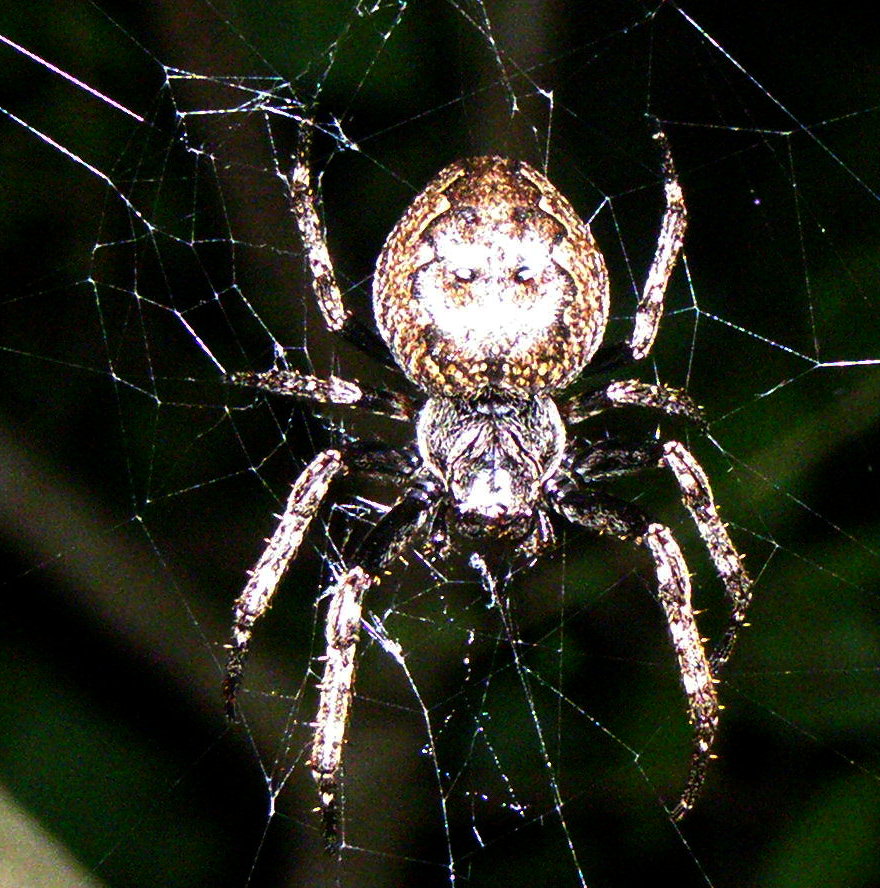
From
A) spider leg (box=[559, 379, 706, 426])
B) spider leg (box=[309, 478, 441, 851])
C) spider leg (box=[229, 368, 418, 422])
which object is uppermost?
spider leg (box=[229, 368, 418, 422])

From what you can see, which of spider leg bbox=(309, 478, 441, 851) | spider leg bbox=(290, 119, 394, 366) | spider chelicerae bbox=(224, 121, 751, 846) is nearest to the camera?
spider leg bbox=(309, 478, 441, 851)

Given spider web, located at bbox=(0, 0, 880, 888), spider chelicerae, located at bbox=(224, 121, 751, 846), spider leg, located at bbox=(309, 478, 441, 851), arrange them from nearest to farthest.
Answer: spider leg, located at bbox=(309, 478, 441, 851) → spider chelicerae, located at bbox=(224, 121, 751, 846) → spider web, located at bbox=(0, 0, 880, 888)

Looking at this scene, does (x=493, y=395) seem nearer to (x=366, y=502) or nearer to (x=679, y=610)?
(x=366, y=502)

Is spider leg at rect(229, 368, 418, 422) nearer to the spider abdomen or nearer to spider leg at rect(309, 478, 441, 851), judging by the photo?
the spider abdomen

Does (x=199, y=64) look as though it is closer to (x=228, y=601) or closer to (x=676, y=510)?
(x=228, y=601)

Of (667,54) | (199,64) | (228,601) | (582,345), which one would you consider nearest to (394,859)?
(228,601)

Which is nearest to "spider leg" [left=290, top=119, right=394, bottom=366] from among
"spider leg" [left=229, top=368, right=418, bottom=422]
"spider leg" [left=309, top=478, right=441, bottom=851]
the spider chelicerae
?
the spider chelicerae
